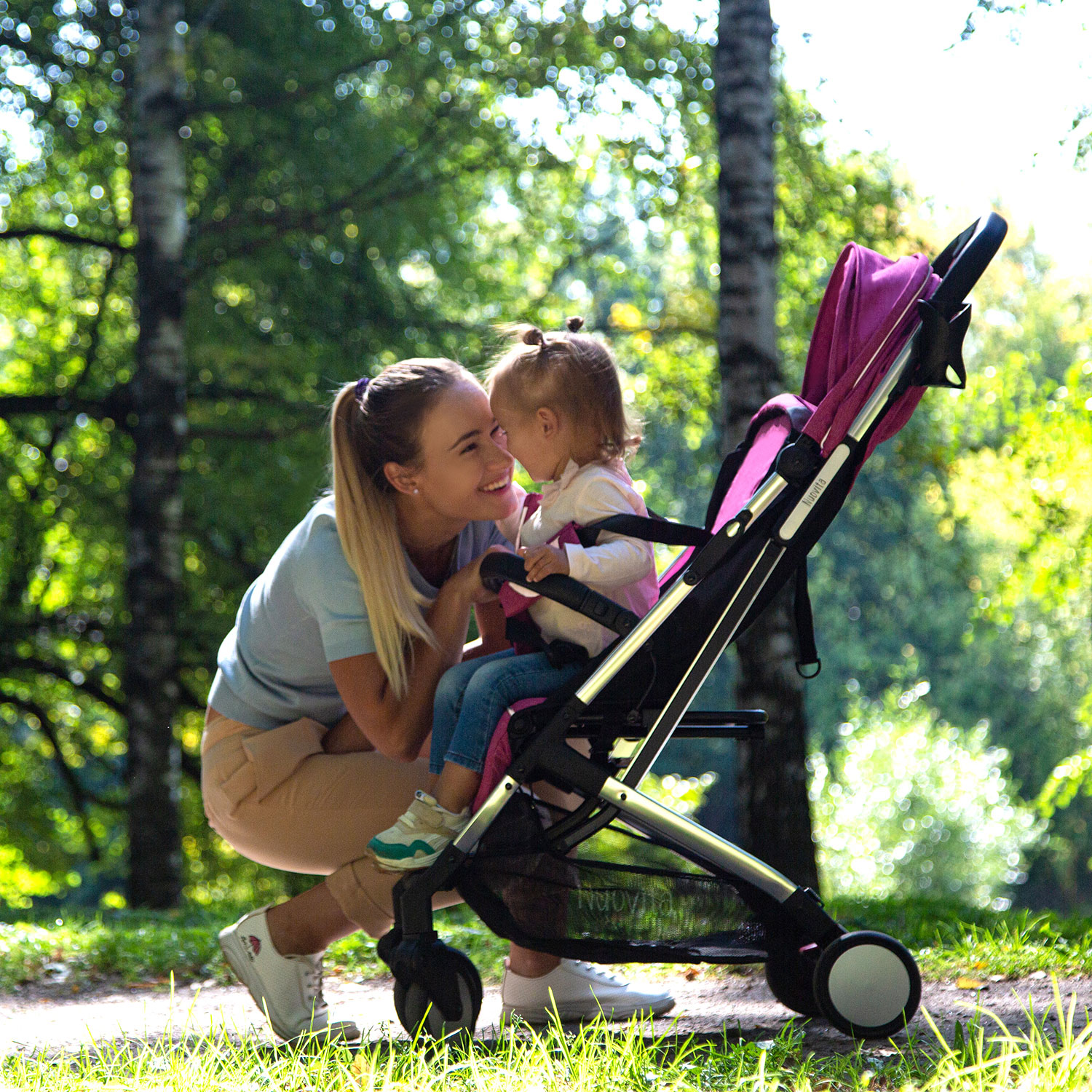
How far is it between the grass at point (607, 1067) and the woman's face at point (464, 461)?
1220mm

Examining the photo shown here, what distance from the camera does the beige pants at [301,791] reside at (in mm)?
3014

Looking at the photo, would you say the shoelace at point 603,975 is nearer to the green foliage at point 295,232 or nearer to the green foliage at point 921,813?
the green foliage at point 295,232

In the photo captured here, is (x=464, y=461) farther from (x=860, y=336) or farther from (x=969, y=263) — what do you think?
(x=969, y=263)

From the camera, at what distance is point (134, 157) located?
852 cm

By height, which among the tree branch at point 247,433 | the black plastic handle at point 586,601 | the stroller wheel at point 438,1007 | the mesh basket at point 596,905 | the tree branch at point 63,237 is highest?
the tree branch at point 63,237

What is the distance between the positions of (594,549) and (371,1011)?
176cm

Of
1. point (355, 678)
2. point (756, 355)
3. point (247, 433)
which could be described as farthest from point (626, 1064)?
point (247, 433)

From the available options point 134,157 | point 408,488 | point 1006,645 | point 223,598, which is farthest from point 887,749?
point 408,488

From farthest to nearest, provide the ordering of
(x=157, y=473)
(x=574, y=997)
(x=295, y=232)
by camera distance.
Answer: (x=295, y=232) < (x=157, y=473) < (x=574, y=997)

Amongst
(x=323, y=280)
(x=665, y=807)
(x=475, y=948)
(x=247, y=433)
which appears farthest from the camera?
(x=323, y=280)

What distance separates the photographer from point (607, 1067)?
7.31ft

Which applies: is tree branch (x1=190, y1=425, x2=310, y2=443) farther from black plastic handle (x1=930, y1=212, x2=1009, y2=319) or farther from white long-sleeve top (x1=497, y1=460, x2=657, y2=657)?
black plastic handle (x1=930, y1=212, x2=1009, y2=319)

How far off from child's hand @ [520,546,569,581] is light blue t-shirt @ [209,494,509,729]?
20.1 inches

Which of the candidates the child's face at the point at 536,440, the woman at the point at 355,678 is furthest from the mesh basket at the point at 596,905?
the child's face at the point at 536,440
